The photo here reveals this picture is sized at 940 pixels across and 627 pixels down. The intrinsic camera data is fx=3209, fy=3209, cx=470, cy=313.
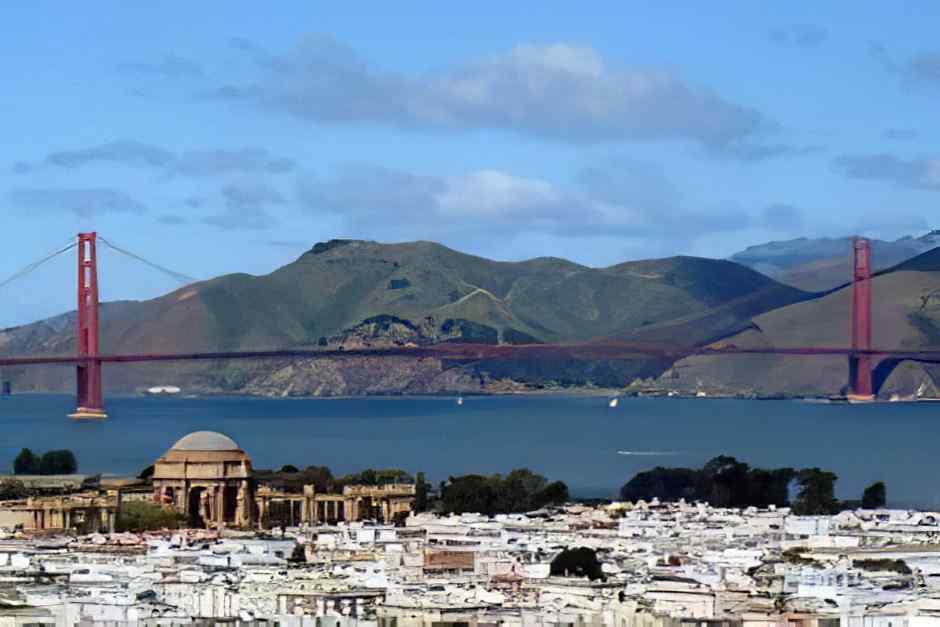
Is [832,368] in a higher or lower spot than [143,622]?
higher

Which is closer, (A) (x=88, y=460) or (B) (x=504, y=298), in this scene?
(A) (x=88, y=460)

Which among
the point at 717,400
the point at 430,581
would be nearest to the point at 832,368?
the point at 717,400

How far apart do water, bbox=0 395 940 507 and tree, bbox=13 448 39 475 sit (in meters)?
2.35

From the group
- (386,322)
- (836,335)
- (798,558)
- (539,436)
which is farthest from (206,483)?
(386,322)

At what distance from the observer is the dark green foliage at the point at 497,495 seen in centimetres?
5088

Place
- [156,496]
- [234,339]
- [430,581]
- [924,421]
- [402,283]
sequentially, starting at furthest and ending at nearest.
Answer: [402,283], [234,339], [924,421], [156,496], [430,581]

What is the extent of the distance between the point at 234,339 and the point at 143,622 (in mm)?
142914

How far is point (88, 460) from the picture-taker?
230 ft

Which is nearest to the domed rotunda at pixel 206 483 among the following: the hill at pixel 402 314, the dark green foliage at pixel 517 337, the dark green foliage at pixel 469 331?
the hill at pixel 402 314

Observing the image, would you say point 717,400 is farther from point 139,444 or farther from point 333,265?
point 139,444

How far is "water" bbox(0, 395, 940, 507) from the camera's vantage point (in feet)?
225

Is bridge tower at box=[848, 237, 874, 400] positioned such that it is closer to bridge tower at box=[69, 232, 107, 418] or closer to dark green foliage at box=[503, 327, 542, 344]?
bridge tower at box=[69, 232, 107, 418]

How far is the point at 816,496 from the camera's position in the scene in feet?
167

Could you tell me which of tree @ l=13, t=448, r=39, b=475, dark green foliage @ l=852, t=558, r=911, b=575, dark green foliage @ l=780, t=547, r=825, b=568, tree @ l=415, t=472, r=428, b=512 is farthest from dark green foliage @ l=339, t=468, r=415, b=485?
dark green foliage @ l=852, t=558, r=911, b=575
